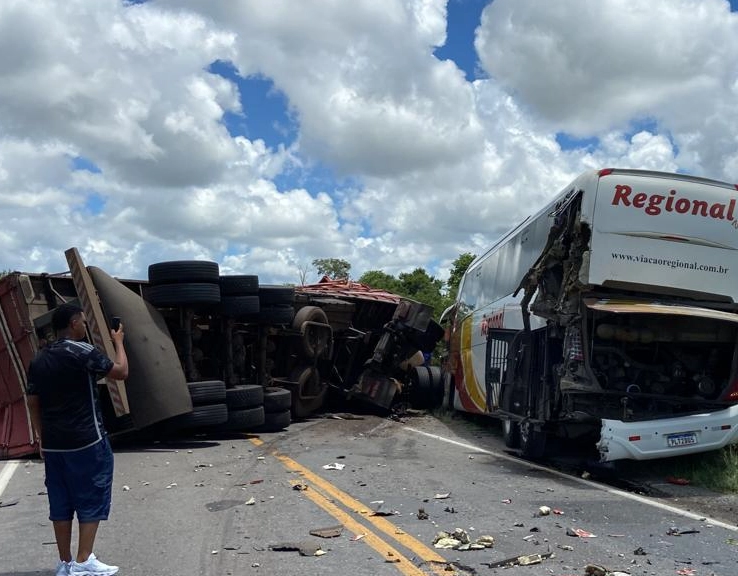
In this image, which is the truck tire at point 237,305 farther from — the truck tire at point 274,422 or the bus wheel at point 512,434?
the bus wheel at point 512,434

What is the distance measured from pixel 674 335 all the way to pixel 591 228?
151 centimetres

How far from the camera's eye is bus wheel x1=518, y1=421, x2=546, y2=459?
9.77 m

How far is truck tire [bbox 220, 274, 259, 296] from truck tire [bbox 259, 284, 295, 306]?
67cm

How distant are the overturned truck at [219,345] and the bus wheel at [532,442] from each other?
4.01 m

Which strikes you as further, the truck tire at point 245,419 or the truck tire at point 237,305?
the truck tire at point 237,305

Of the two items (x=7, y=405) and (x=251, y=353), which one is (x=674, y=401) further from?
(x=7, y=405)

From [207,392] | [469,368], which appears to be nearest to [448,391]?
[469,368]

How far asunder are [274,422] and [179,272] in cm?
295

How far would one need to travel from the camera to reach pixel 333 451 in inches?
408

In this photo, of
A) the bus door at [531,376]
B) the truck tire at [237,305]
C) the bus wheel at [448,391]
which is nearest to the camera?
the bus door at [531,376]

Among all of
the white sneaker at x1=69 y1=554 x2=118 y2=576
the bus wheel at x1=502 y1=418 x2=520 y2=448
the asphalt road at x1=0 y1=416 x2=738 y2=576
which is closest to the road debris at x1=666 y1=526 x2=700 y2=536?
the asphalt road at x1=0 y1=416 x2=738 y2=576

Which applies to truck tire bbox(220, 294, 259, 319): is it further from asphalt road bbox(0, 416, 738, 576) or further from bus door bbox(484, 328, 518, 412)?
bus door bbox(484, 328, 518, 412)

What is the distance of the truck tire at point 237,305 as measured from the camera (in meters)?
11.6

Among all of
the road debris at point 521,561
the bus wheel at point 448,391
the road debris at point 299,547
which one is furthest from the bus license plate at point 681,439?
the bus wheel at point 448,391
